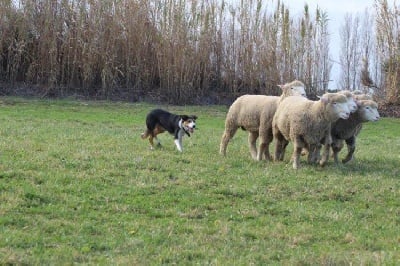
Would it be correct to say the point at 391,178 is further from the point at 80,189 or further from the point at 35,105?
the point at 35,105

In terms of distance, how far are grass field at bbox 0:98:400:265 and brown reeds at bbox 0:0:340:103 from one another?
504 inches

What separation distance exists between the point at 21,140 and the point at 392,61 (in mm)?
18932

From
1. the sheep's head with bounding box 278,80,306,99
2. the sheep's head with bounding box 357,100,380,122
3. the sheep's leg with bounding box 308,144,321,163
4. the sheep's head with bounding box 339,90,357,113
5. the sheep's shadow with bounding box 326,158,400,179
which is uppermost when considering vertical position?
the sheep's head with bounding box 278,80,306,99

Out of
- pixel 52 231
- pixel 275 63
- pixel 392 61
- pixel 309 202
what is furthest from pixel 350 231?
pixel 392 61

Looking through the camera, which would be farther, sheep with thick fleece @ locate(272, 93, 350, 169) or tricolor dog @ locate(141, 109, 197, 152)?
Answer: tricolor dog @ locate(141, 109, 197, 152)

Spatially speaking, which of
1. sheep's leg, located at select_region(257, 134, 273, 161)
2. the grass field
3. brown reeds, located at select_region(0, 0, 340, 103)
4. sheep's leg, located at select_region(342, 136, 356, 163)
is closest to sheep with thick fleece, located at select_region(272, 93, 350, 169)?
the grass field

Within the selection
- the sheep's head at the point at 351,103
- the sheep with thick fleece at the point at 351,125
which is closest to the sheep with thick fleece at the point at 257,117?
the sheep with thick fleece at the point at 351,125

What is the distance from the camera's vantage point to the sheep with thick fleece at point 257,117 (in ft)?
38.0

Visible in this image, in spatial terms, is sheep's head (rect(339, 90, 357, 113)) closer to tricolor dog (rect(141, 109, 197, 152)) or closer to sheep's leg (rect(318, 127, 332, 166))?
sheep's leg (rect(318, 127, 332, 166))

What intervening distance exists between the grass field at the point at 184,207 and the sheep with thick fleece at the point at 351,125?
1.05 ft

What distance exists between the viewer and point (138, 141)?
44.1 ft

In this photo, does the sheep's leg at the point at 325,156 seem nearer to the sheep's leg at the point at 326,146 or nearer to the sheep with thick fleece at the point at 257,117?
the sheep's leg at the point at 326,146

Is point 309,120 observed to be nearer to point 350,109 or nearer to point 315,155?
point 350,109

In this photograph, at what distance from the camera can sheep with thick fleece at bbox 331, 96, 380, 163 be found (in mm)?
11312
